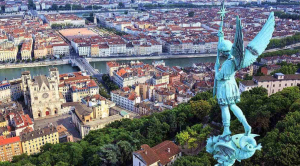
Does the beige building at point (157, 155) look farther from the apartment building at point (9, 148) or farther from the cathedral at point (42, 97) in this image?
the cathedral at point (42, 97)

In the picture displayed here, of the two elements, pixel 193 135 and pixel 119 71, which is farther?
pixel 119 71

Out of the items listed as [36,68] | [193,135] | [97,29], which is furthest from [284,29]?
[193,135]

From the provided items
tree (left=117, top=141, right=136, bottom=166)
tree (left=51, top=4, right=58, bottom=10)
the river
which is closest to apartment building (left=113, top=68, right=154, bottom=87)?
the river

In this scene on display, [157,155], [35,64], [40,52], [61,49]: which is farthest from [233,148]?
[61,49]

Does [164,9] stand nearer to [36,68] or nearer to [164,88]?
[36,68]

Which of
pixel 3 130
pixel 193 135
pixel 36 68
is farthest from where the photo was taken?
pixel 36 68

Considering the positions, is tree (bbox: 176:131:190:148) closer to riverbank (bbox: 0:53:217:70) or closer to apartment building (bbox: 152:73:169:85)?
apartment building (bbox: 152:73:169:85)

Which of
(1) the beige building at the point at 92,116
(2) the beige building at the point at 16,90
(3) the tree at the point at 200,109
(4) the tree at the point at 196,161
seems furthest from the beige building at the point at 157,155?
(2) the beige building at the point at 16,90
